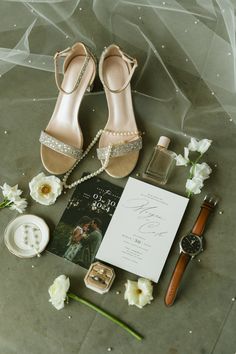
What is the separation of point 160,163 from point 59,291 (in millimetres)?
413

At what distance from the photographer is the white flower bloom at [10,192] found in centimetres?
110

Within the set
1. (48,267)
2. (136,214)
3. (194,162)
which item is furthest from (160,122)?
(48,267)

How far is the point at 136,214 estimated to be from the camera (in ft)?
3.61

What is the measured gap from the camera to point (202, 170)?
1.08 m

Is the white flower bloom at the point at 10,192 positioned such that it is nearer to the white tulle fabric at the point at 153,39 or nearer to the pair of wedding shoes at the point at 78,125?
the pair of wedding shoes at the point at 78,125

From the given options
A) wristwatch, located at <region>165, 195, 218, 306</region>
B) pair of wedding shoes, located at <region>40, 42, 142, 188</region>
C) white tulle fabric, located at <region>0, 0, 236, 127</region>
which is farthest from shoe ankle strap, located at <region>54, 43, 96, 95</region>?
wristwatch, located at <region>165, 195, 218, 306</region>

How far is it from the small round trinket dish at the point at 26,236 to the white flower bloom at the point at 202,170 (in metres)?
0.41

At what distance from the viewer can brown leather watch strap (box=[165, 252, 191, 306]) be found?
103 centimetres

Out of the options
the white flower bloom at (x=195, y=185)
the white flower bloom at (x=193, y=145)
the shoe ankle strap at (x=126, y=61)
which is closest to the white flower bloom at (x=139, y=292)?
the white flower bloom at (x=195, y=185)

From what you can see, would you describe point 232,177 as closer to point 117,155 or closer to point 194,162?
point 194,162

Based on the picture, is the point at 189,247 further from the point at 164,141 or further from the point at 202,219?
the point at 164,141

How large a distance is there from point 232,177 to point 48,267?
534 millimetres

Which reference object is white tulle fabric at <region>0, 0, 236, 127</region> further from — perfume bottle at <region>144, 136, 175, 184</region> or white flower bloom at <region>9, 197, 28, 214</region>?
white flower bloom at <region>9, 197, 28, 214</region>

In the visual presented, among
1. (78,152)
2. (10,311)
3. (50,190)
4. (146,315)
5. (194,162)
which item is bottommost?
(10,311)
